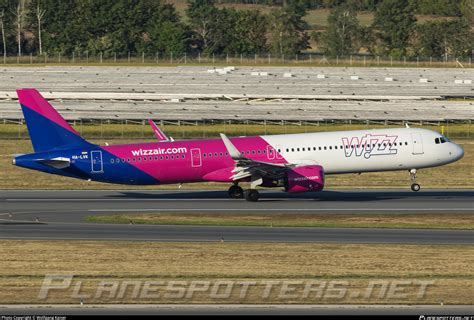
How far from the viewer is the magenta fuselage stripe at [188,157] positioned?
200ft

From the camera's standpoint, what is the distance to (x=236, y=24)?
7160 inches

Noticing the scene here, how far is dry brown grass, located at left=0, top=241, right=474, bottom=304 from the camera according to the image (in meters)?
35.5

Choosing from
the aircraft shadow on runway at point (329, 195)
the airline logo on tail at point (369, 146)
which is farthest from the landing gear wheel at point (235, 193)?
the airline logo on tail at point (369, 146)

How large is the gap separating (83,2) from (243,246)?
14132 cm

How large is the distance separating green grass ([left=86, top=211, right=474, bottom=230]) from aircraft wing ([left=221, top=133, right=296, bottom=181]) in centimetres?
445

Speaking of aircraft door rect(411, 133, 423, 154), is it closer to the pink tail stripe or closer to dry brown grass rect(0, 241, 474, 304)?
dry brown grass rect(0, 241, 474, 304)

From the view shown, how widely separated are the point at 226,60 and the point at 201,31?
16.0 m

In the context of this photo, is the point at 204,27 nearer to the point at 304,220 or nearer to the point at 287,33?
the point at 287,33

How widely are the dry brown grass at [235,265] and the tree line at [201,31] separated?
405 ft

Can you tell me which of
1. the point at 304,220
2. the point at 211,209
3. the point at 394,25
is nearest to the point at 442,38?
the point at 394,25

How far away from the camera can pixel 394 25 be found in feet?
591

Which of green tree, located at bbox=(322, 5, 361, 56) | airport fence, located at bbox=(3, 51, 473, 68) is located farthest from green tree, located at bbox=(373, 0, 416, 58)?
airport fence, located at bbox=(3, 51, 473, 68)

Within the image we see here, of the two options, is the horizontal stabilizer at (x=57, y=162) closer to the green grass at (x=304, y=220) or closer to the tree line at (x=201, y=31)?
the green grass at (x=304, y=220)

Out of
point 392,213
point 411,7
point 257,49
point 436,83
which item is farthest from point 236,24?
point 392,213
